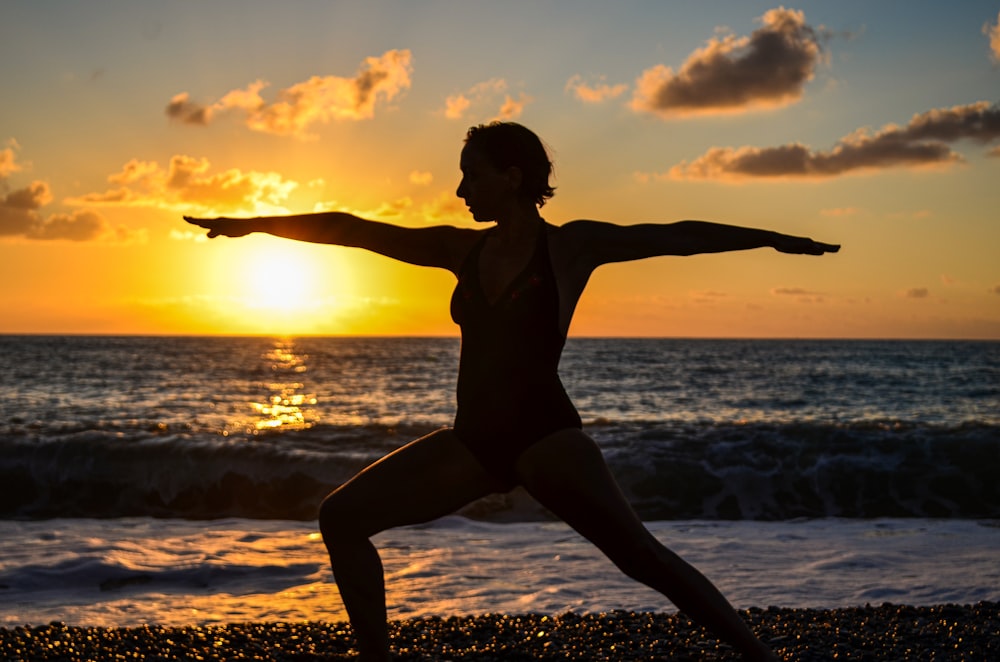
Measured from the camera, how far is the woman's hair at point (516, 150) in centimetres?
370

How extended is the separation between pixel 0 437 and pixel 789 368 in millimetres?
43436

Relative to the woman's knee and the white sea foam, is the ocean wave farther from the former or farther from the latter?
the woman's knee

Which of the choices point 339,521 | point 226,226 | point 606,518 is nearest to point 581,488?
point 606,518

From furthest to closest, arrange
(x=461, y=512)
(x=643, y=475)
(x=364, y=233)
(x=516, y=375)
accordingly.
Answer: (x=643, y=475)
(x=461, y=512)
(x=364, y=233)
(x=516, y=375)

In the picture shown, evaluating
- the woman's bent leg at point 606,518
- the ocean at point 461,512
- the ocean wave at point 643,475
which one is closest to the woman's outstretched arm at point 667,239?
the woman's bent leg at point 606,518

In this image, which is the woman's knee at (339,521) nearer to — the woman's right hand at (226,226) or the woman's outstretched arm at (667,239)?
the woman's right hand at (226,226)

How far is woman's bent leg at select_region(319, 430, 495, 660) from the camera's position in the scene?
3.67m

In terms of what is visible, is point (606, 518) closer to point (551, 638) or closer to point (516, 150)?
point (516, 150)

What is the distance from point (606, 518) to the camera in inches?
137

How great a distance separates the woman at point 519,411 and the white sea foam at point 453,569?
3157mm

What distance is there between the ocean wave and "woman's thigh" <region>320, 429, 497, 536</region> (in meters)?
8.83

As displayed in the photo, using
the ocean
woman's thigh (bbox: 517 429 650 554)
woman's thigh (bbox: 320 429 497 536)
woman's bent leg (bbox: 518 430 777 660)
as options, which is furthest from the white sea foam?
woman's thigh (bbox: 517 429 650 554)

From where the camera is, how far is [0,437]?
17.1 meters

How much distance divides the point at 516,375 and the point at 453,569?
4.95 metres
